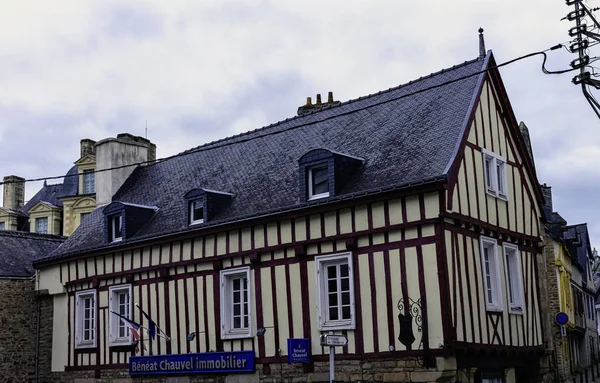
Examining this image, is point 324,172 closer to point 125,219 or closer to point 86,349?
point 125,219

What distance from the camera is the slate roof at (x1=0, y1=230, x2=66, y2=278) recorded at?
21.4 metres

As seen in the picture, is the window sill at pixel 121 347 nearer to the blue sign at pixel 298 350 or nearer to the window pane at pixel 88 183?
the blue sign at pixel 298 350

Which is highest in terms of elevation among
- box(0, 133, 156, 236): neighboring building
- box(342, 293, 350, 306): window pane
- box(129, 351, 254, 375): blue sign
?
box(0, 133, 156, 236): neighboring building

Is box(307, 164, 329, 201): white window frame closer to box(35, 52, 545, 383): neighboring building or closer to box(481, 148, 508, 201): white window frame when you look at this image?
box(35, 52, 545, 383): neighboring building

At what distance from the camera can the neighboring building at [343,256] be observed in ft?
46.1

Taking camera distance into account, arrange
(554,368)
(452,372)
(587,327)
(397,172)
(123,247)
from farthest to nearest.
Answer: (587,327) → (123,247) → (554,368) → (397,172) → (452,372)

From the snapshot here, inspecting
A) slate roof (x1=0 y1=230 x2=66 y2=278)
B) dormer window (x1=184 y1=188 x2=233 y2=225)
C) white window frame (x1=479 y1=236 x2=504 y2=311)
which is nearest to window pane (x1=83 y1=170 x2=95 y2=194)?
slate roof (x1=0 y1=230 x2=66 y2=278)

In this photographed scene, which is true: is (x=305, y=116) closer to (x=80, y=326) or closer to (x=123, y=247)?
(x=123, y=247)

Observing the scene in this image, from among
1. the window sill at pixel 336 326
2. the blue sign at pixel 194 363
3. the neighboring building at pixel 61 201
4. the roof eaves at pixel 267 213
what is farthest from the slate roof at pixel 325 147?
the neighboring building at pixel 61 201

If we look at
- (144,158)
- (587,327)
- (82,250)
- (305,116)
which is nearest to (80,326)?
(82,250)

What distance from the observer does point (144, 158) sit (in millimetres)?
23516

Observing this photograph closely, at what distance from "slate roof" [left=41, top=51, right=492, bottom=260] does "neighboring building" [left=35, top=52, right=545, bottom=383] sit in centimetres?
5

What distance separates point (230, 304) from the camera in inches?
663

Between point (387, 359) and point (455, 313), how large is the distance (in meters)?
1.41
